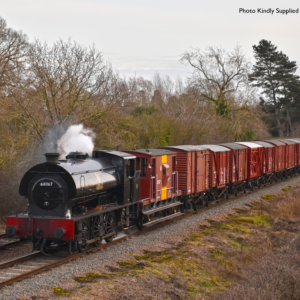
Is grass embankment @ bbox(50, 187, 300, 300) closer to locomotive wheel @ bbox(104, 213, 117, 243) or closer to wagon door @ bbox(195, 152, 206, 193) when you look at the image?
locomotive wheel @ bbox(104, 213, 117, 243)

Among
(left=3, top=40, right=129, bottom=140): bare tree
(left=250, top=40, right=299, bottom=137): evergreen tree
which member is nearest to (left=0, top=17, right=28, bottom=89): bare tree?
(left=3, top=40, right=129, bottom=140): bare tree

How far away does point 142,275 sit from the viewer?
867cm

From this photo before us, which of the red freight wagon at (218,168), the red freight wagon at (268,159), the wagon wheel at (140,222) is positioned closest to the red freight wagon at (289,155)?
the red freight wagon at (268,159)

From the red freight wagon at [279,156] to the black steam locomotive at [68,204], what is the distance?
60.9 ft

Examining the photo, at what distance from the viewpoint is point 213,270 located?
375 inches

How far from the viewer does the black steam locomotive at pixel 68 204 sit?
10031 millimetres

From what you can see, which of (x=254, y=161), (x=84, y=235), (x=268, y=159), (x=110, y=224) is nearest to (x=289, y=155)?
(x=268, y=159)

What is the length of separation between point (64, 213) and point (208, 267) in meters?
3.79

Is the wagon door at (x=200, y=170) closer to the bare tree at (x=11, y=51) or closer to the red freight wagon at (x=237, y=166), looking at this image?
the red freight wagon at (x=237, y=166)

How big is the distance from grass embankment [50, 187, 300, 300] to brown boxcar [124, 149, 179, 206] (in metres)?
1.92

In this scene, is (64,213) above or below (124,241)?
above

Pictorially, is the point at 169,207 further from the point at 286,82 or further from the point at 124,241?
the point at 286,82

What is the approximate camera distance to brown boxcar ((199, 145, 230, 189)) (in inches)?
742

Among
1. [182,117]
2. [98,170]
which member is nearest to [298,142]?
[182,117]
